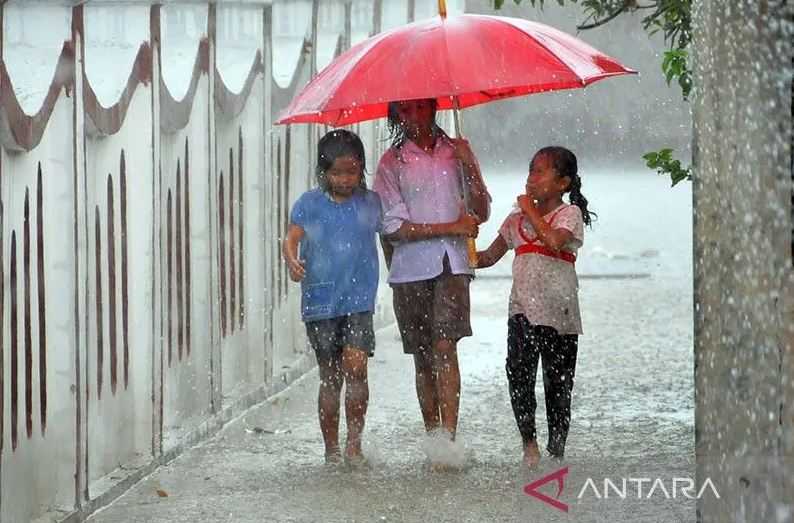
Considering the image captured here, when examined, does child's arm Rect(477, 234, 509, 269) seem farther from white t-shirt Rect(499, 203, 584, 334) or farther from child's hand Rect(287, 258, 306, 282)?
child's hand Rect(287, 258, 306, 282)

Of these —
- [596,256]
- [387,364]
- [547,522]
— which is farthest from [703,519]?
[596,256]

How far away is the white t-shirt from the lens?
7.64 metres

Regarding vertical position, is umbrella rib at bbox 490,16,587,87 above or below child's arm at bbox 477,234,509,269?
above

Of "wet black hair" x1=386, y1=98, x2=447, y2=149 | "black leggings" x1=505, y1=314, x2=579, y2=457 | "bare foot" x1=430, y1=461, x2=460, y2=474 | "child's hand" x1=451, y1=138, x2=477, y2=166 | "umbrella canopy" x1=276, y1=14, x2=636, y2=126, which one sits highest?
"umbrella canopy" x1=276, y1=14, x2=636, y2=126

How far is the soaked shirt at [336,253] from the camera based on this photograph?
7.72m

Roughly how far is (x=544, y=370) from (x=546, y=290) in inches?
13.8

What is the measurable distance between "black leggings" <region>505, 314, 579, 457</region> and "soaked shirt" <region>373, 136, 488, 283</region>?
355mm

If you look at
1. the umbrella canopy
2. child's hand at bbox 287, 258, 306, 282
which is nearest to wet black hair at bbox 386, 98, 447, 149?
the umbrella canopy

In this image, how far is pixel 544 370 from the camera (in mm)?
7797

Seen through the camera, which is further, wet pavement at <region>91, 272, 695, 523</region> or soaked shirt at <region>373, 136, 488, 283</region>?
soaked shirt at <region>373, 136, 488, 283</region>

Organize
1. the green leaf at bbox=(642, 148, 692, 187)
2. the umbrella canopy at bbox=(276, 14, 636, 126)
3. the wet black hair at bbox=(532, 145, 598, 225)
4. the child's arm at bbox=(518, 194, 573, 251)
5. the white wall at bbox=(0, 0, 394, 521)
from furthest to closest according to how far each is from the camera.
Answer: the green leaf at bbox=(642, 148, 692, 187)
the wet black hair at bbox=(532, 145, 598, 225)
the child's arm at bbox=(518, 194, 573, 251)
the umbrella canopy at bbox=(276, 14, 636, 126)
the white wall at bbox=(0, 0, 394, 521)

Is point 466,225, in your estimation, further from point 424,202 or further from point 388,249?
point 388,249

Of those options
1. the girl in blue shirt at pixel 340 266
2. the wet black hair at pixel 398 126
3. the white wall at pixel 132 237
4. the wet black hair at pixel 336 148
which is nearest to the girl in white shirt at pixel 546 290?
the wet black hair at pixel 398 126

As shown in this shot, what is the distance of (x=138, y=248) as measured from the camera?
7.75m
